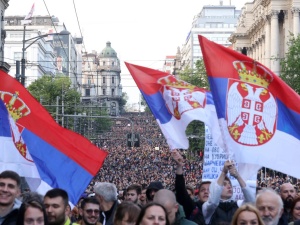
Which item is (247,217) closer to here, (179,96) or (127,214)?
(127,214)

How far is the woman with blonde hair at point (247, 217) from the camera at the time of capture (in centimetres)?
865

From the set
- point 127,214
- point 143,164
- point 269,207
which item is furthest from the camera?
point 143,164

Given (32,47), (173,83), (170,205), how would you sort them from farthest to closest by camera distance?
(32,47)
(173,83)
(170,205)

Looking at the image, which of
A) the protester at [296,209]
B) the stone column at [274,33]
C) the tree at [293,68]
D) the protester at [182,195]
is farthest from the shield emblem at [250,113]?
the stone column at [274,33]

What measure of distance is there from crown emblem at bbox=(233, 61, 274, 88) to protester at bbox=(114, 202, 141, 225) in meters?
2.90

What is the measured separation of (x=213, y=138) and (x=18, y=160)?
8.24 ft

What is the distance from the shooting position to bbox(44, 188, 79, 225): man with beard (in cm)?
973

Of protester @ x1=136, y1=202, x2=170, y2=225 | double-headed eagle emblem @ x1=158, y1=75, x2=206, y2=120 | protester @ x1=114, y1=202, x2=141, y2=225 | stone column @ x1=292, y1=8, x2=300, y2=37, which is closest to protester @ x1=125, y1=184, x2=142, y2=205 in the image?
double-headed eagle emblem @ x1=158, y1=75, x2=206, y2=120

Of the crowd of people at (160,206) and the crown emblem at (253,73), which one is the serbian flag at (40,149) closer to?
the crowd of people at (160,206)

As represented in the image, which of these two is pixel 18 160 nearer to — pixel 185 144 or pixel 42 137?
pixel 42 137

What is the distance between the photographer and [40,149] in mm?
11930

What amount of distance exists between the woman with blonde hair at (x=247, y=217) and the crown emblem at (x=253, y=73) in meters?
3.11

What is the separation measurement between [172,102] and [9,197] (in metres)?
4.86

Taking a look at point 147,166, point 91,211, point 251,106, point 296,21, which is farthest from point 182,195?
point 296,21
